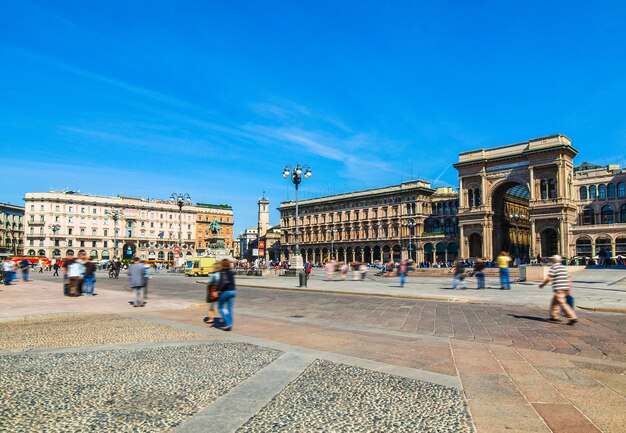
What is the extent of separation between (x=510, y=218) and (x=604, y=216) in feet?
41.5

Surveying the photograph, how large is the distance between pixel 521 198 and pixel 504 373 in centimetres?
7926

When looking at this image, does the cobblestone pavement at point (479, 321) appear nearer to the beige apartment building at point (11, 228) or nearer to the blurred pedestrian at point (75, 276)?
the blurred pedestrian at point (75, 276)

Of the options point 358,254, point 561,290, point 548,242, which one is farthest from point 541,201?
point 561,290

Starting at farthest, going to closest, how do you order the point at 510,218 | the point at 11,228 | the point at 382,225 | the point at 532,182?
the point at 11,228 < the point at 382,225 < the point at 510,218 < the point at 532,182

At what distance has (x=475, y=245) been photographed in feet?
227

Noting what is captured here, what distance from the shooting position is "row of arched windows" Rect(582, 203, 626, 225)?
208 feet

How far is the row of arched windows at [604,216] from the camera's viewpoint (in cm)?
6331

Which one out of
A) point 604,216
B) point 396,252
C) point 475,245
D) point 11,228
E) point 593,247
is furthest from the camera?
point 11,228

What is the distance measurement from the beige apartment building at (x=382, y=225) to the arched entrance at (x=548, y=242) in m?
15.2

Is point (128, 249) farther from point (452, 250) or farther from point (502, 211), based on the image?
point (502, 211)

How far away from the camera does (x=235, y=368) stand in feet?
19.1

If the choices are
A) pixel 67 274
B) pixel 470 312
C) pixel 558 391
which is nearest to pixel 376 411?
pixel 558 391

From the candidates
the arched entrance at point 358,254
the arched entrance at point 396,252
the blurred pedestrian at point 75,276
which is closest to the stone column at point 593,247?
the arched entrance at point 396,252

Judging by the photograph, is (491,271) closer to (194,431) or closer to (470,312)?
(470,312)
